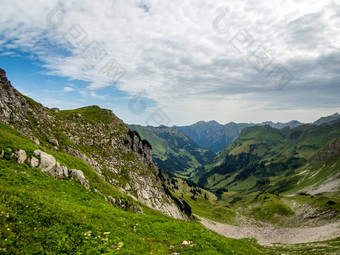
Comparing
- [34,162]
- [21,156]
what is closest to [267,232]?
[34,162]

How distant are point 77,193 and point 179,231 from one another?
1497 cm

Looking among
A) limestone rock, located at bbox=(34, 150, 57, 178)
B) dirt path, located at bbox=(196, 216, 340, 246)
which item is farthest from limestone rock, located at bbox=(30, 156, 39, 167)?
dirt path, located at bbox=(196, 216, 340, 246)

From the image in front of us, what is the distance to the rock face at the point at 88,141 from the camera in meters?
54.2

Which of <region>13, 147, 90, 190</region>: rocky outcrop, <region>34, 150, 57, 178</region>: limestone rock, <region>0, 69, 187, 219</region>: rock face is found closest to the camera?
<region>13, 147, 90, 190</region>: rocky outcrop

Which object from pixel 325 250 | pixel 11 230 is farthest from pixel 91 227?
pixel 325 250

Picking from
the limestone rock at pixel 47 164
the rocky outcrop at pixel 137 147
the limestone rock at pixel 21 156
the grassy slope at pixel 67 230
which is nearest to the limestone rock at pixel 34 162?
the limestone rock at pixel 47 164

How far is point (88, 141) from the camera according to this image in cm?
8856

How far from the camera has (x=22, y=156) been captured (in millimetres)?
Answer: 25312

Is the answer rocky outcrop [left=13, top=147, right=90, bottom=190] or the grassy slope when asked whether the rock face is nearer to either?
rocky outcrop [left=13, top=147, right=90, bottom=190]

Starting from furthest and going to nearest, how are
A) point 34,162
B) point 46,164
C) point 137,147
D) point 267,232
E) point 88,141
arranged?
point 137,147 → point 267,232 → point 88,141 → point 46,164 → point 34,162

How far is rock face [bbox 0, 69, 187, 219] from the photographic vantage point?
54.2 meters

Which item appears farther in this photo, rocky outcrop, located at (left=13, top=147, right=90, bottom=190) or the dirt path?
the dirt path

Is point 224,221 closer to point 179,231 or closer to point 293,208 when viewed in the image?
point 293,208

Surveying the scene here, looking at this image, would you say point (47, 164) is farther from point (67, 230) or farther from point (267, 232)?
point (267, 232)
